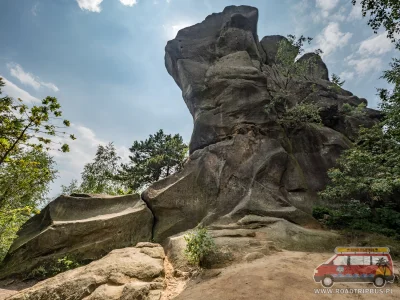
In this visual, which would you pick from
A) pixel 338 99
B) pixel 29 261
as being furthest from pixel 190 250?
pixel 338 99

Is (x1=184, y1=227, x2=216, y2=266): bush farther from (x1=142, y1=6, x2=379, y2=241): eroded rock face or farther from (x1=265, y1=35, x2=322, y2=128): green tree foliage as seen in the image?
(x1=265, y1=35, x2=322, y2=128): green tree foliage

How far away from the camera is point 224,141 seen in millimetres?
17500

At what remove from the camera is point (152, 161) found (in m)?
24.7

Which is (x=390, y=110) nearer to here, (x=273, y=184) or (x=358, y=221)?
(x=358, y=221)

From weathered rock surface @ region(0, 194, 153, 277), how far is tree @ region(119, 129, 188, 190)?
10.2 meters

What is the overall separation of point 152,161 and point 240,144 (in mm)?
11302

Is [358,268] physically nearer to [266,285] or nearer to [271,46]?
[266,285]

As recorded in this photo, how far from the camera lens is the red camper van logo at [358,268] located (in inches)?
241

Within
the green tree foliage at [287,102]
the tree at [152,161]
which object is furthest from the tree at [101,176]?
the green tree foliage at [287,102]

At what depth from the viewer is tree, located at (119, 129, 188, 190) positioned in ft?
82.2

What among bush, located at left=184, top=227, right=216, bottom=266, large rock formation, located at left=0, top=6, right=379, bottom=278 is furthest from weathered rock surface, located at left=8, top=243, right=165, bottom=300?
large rock formation, located at left=0, top=6, right=379, bottom=278

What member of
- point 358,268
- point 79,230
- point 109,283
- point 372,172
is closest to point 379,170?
point 372,172

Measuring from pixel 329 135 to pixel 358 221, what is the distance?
28.3 feet

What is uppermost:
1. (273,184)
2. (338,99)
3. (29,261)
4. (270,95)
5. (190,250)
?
(338,99)
